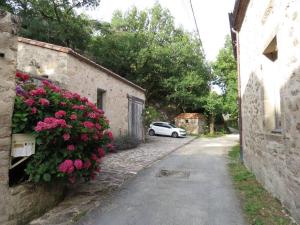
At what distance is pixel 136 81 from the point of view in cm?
2667

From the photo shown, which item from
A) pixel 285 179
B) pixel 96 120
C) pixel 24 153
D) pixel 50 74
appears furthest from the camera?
pixel 50 74

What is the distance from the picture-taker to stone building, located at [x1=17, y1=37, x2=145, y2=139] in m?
8.56

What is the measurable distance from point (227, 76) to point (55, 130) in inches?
1114

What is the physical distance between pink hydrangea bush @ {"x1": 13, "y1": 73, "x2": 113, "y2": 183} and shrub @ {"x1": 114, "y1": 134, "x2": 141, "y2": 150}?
722 cm

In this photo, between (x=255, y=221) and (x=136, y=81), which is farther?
(x=136, y=81)

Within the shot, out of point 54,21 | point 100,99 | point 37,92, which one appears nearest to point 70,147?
point 37,92

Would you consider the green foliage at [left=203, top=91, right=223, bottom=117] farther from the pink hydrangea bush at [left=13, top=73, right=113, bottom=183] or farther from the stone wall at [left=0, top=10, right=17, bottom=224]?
the stone wall at [left=0, top=10, right=17, bottom=224]

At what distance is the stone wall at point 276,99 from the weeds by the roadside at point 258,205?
148 millimetres

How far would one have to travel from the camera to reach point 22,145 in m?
3.75

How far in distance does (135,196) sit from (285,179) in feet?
8.90

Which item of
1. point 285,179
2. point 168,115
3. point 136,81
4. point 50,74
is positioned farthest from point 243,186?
point 168,115

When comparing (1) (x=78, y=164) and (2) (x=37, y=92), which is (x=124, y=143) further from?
(2) (x=37, y=92)

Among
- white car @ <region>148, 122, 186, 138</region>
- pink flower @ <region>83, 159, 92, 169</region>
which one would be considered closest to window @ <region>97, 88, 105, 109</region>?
pink flower @ <region>83, 159, 92, 169</region>

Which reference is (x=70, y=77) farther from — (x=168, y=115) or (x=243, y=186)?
(x=168, y=115)
